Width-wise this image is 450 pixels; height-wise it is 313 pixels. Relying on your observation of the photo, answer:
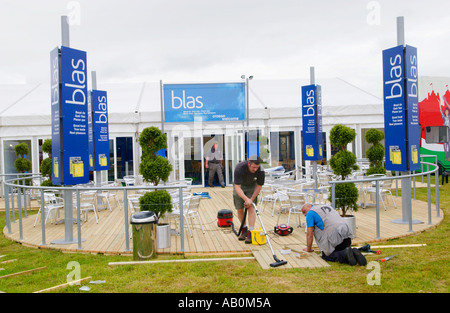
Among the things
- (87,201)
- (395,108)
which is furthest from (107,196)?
(395,108)

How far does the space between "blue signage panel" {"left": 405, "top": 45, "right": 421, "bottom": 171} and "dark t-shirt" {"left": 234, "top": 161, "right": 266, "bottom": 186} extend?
10.4 feet

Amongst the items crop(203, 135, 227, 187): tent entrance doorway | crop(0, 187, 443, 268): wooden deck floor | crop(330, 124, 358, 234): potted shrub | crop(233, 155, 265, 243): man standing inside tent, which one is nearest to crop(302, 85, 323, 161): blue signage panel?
crop(0, 187, 443, 268): wooden deck floor

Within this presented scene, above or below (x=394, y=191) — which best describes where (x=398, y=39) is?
above

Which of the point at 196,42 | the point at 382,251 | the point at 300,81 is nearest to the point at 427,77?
the point at 300,81

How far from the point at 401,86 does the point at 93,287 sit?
6506mm

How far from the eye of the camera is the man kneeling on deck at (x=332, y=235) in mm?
5430

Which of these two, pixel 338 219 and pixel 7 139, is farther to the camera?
pixel 7 139

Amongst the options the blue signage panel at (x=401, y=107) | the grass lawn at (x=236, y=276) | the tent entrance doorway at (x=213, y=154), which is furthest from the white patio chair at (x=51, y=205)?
the tent entrance doorway at (x=213, y=154)

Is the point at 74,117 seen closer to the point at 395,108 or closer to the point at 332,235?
the point at 332,235

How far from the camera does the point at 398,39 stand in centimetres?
790

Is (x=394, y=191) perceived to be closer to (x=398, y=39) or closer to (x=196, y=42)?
(x=398, y=39)

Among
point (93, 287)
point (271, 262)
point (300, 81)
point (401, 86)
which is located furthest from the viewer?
point (300, 81)

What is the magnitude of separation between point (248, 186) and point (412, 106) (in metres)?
3.68

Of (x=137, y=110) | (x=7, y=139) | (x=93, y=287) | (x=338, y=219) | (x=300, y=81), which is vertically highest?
(x=300, y=81)
